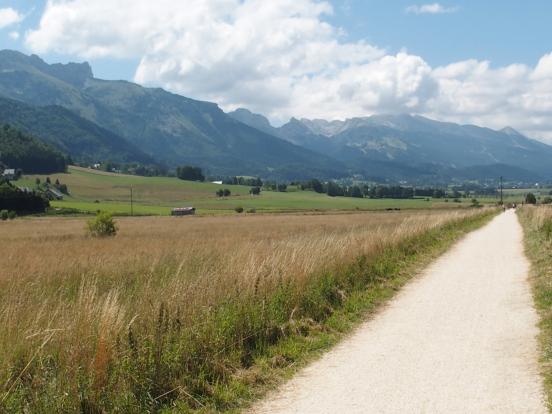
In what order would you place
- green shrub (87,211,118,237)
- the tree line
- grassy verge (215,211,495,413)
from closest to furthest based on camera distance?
1. grassy verge (215,211,495,413)
2. green shrub (87,211,118,237)
3. the tree line

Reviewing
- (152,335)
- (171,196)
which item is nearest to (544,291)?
(152,335)

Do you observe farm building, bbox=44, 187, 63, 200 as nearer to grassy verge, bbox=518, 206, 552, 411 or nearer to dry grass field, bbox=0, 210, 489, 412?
grassy verge, bbox=518, 206, 552, 411

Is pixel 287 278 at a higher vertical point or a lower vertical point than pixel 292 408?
higher

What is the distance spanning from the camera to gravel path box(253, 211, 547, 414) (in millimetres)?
6059

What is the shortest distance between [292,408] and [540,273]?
11872mm

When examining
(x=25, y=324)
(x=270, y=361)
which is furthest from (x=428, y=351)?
(x=25, y=324)

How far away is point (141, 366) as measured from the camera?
6363mm

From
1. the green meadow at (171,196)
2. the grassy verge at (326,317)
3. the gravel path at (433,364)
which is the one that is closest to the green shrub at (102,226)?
the grassy verge at (326,317)

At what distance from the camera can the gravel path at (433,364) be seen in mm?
6059

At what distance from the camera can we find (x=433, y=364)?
7453 millimetres

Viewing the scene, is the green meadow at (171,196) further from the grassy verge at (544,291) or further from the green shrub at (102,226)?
the grassy verge at (544,291)

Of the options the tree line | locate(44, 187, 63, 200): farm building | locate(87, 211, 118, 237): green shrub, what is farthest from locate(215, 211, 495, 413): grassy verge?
locate(44, 187, 63, 200): farm building

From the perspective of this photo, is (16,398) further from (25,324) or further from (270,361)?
(270,361)

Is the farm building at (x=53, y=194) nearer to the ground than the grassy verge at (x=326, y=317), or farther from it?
farther from it
